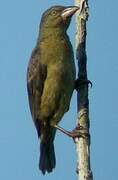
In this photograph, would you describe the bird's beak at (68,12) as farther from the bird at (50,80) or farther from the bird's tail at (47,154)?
the bird's tail at (47,154)

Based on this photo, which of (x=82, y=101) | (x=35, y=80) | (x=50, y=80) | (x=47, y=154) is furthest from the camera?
(x=47, y=154)

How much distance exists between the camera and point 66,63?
6.75m

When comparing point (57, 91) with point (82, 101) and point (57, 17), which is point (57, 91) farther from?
point (82, 101)

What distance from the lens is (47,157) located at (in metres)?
7.30

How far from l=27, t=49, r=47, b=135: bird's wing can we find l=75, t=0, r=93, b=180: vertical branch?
1.35 metres

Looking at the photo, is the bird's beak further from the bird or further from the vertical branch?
the vertical branch

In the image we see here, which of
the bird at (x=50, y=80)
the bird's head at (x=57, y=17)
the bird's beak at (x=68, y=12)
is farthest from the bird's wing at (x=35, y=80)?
the bird's beak at (x=68, y=12)

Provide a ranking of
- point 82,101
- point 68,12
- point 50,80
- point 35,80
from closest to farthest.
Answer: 1. point 82,101
2. point 68,12
3. point 50,80
4. point 35,80

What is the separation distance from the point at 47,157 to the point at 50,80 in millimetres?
1007

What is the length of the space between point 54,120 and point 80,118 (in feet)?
6.56

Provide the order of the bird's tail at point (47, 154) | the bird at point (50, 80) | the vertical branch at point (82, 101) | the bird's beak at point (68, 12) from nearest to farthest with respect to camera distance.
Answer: the vertical branch at point (82, 101) < the bird's beak at point (68, 12) < the bird at point (50, 80) < the bird's tail at point (47, 154)

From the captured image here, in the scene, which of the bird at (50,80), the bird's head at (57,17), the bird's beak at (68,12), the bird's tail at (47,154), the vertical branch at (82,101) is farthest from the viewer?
the bird's tail at (47,154)

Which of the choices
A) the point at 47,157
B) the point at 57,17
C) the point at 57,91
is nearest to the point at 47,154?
the point at 47,157

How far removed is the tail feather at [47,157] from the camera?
7.25 m
